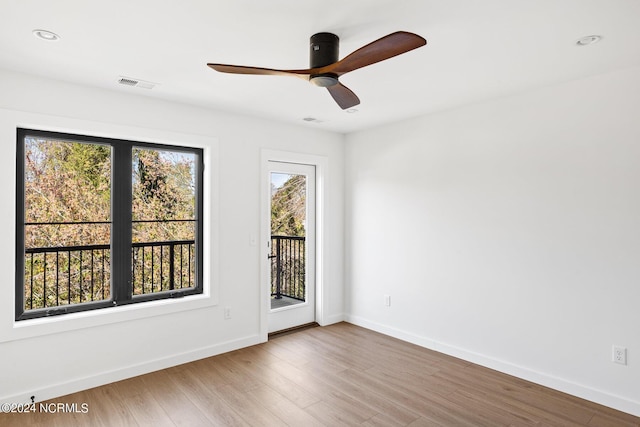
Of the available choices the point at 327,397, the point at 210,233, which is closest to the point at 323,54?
the point at 210,233

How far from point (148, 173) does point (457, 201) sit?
119 inches

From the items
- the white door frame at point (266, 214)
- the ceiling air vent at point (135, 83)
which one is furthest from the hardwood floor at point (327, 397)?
the ceiling air vent at point (135, 83)

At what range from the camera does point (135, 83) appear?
3.05 m

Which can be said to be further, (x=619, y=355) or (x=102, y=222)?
(x=102, y=222)

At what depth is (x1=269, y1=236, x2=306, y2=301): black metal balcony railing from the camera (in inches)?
182

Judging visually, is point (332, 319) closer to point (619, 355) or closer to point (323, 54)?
point (619, 355)

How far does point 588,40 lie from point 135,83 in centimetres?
323

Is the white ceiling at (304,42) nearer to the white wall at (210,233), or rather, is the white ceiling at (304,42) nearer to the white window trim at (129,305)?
the white wall at (210,233)

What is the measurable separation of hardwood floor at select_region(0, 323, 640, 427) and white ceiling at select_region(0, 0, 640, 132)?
249cm

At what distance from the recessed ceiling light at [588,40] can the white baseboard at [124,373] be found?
3.78 metres

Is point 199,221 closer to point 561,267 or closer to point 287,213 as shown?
point 287,213

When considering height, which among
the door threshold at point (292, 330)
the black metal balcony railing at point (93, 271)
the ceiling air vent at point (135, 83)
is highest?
the ceiling air vent at point (135, 83)

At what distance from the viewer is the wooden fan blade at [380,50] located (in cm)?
169

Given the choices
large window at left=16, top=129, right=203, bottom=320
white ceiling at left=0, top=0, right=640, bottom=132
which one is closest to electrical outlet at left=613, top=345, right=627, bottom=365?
white ceiling at left=0, top=0, right=640, bottom=132
